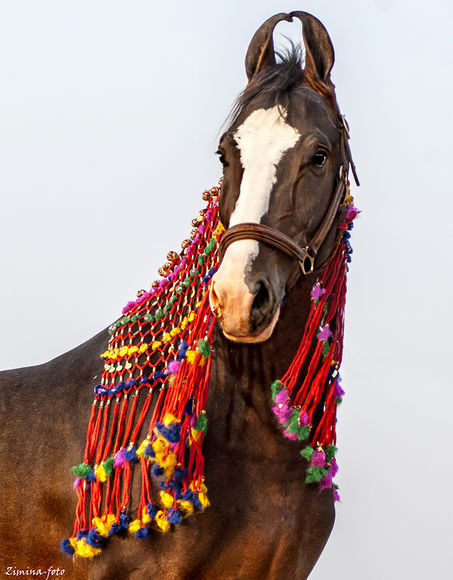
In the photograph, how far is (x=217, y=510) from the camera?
2930 mm

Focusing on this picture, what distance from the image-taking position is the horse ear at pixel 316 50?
10.5ft

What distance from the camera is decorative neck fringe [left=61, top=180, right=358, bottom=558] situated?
2.90 meters

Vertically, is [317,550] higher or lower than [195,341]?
lower

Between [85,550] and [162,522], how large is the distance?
0.35 m

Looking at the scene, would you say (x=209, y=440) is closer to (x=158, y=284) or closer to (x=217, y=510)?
(x=217, y=510)

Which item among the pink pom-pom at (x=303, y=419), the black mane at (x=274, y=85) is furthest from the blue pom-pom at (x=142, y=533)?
the black mane at (x=274, y=85)

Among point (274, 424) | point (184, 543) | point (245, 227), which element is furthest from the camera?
point (274, 424)

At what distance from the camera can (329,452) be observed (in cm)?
319

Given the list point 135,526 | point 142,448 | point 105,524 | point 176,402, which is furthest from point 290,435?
point 105,524

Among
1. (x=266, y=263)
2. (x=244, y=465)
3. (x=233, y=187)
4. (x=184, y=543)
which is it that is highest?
(x=233, y=187)

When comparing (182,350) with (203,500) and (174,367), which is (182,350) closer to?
(174,367)

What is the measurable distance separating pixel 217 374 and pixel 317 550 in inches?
31.5

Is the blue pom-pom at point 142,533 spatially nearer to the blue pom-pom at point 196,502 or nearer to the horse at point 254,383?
the horse at point 254,383

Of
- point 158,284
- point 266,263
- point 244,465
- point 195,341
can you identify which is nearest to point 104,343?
point 158,284
